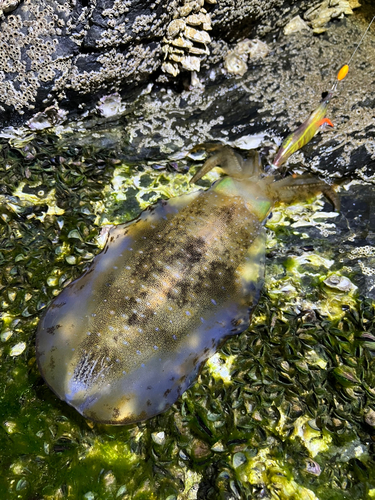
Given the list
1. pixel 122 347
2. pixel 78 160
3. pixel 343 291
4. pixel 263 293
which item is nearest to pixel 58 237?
pixel 78 160

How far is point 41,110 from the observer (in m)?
3.61

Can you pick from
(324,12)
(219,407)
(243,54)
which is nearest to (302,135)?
(243,54)

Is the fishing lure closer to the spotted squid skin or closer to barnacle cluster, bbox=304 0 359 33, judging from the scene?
the spotted squid skin

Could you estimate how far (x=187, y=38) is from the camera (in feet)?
12.3

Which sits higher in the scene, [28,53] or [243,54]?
[28,53]

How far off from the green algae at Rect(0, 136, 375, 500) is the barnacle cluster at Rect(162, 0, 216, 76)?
6.36ft

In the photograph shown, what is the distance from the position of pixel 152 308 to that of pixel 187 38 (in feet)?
9.54

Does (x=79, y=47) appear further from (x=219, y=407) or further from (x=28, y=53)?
(x=219, y=407)

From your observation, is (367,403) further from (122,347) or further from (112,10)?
(112,10)

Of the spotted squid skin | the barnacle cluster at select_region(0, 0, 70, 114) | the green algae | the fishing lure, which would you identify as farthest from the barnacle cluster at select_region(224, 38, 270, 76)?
the green algae

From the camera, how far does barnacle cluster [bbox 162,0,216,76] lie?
12.0 ft

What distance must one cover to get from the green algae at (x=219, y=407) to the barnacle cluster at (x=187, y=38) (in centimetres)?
194

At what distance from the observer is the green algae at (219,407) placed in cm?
209

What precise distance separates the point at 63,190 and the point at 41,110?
99 cm
